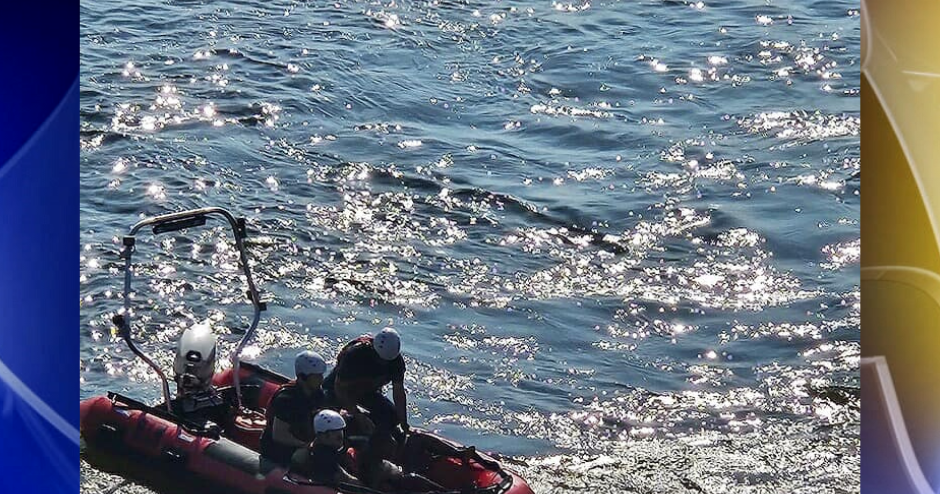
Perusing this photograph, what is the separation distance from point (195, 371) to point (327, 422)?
172 cm

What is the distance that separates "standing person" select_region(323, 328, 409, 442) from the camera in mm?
10727

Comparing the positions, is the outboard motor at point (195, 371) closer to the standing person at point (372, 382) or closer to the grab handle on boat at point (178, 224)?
the standing person at point (372, 382)

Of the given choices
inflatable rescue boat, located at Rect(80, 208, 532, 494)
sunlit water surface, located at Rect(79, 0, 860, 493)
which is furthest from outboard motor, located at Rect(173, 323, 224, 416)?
sunlit water surface, located at Rect(79, 0, 860, 493)

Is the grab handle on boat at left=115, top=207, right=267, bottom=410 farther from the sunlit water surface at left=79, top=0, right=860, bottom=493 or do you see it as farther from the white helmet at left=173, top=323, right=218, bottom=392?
the sunlit water surface at left=79, top=0, right=860, bottom=493

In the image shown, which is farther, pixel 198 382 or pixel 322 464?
pixel 198 382

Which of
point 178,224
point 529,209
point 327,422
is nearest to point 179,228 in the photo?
point 178,224

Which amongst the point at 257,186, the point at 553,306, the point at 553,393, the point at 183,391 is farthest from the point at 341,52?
the point at 183,391

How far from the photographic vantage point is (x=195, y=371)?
1117 centimetres

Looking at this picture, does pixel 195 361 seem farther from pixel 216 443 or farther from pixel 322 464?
pixel 322 464

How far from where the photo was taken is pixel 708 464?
1221 cm

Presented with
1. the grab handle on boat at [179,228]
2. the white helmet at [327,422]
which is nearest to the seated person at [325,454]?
the white helmet at [327,422]

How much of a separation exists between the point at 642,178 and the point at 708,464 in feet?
22.1

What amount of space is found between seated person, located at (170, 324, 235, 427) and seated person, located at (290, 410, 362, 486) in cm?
130
